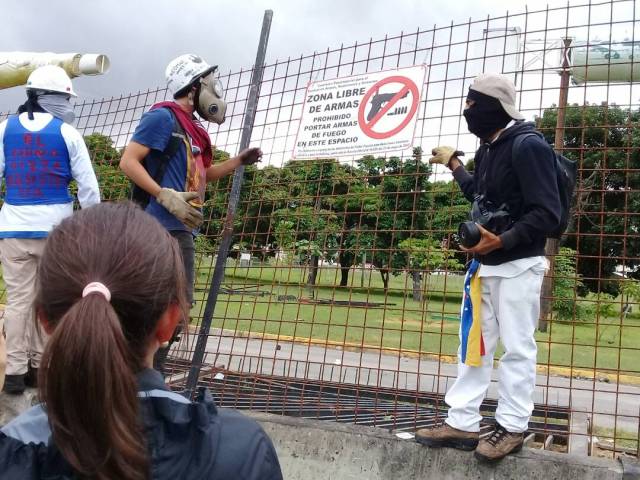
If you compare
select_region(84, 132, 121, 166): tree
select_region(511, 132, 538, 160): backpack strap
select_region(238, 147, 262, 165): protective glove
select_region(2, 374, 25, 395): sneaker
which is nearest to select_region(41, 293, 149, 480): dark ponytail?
select_region(511, 132, 538, 160): backpack strap

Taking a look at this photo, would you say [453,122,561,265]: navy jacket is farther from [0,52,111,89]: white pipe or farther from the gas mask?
[0,52,111,89]: white pipe

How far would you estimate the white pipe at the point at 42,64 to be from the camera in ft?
15.4

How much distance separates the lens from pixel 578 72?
3.56m

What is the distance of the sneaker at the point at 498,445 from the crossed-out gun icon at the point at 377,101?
201 cm

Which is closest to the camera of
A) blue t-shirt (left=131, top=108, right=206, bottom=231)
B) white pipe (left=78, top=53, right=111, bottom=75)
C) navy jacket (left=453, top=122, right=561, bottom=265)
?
navy jacket (left=453, top=122, right=561, bottom=265)

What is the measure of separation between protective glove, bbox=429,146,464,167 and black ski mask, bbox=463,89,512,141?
309 mm

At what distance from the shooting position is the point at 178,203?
297cm

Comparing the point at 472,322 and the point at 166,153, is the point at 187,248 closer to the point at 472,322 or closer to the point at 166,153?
the point at 166,153

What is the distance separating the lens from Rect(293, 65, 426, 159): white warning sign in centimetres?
367

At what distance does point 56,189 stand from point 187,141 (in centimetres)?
91

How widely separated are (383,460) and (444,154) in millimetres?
1607

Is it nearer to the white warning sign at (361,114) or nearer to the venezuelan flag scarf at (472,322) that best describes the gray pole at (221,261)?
the white warning sign at (361,114)

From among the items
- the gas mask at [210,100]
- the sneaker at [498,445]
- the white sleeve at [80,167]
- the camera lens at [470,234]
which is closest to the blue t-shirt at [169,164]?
the gas mask at [210,100]

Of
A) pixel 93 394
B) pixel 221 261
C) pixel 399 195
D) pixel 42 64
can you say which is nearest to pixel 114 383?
pixel 93 394
